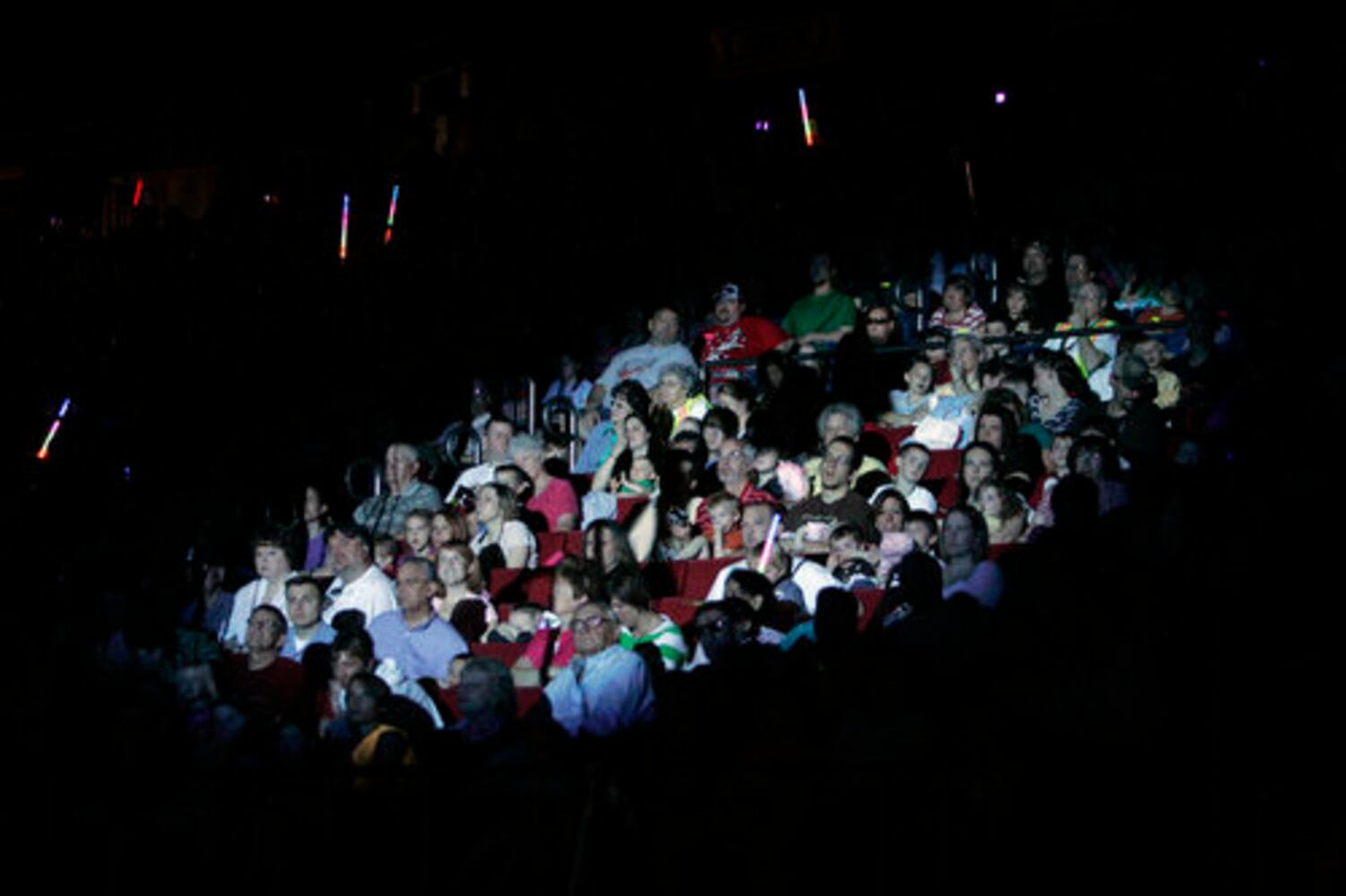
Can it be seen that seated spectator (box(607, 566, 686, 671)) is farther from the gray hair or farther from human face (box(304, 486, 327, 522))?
human face (box(304, 486, 327, 522))

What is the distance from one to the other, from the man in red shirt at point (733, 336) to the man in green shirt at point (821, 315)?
147mm

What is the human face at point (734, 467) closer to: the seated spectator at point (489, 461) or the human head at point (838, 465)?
the human head at point (838, 465)

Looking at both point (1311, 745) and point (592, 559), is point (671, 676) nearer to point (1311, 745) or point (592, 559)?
point (592, 559)

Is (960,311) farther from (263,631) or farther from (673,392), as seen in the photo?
(263,631)

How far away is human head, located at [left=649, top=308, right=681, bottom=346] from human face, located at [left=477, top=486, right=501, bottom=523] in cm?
235

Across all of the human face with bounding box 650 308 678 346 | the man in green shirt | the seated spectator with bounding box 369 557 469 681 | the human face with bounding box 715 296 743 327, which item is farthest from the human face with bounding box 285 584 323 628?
the human face with bounding box 715 296 743 327

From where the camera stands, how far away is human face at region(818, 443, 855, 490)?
1052 cm

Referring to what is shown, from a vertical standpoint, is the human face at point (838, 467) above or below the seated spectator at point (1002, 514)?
above

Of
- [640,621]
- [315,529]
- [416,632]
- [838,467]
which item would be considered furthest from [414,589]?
[315,529]

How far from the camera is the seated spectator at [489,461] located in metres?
12.3

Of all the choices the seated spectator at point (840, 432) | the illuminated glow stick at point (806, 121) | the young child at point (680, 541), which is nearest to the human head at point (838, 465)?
the seated spectator at point (840, 432)

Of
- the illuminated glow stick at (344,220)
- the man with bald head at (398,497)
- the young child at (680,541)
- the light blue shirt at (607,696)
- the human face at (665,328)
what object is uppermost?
the illuminated glow stick at (344,220)

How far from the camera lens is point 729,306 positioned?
13734mm

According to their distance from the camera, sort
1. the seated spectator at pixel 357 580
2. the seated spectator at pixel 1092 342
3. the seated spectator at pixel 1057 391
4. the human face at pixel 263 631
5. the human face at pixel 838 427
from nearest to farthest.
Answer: the human face at pixel 263 631 → the seated spectator at pixel 357 580 → the seated spectator at pixel 1057 391 → the human face at pixel 838 427 → the seated spectator at pixel 1092 342
